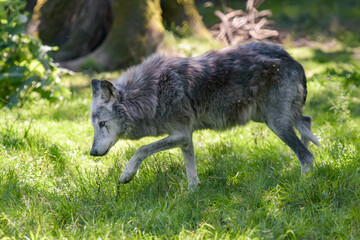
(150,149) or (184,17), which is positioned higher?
(150,149)

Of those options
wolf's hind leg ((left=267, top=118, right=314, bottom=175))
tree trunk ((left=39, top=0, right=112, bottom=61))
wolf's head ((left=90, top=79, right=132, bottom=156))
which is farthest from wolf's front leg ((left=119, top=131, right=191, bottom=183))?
tree trunk ((left=39, top=0, right=112, bottom=61))

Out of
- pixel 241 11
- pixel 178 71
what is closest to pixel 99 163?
pixel 178 71

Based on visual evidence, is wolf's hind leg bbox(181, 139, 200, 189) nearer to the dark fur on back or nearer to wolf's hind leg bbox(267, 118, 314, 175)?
the dark fur on back

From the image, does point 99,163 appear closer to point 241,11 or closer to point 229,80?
point 229,80

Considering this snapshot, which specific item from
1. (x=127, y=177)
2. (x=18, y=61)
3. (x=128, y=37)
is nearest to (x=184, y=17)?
(x=128, y=37)

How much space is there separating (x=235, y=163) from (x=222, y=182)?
0.41m

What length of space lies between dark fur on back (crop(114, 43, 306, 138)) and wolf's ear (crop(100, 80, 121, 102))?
0.13 metres

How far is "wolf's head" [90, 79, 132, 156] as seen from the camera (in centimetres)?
411

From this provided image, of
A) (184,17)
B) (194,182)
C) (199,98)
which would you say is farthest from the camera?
(184,17)

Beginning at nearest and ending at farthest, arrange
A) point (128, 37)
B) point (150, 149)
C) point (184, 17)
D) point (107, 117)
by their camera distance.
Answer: point (150, 149)
point (107, 117)
point (128, 37)
point (184, 17)

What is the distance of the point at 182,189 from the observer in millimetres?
3744

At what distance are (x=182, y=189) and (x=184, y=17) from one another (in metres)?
6.63

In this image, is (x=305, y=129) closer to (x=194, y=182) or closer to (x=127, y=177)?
(x=194, y=182)

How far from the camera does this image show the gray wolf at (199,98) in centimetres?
420
